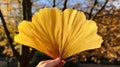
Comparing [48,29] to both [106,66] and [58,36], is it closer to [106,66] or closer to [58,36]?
[58,36]

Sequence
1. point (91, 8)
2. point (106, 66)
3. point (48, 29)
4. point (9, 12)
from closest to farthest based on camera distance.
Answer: point (48, 29) < point (91, 8) < point (9, 12) < point (106, 66)

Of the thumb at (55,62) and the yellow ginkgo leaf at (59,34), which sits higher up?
the yellow ginkgo leaf at (59,34)

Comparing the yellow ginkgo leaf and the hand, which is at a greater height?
the yellow ginkgo leaf

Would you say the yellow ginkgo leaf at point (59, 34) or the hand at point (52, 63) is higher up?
the yellow ginkgo leaf at point (59, 34)

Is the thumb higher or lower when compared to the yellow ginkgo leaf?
lower

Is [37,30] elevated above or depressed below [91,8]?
above

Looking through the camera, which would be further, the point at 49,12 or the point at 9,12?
the point at 9,12

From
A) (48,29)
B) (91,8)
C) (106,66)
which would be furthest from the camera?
(106,66)

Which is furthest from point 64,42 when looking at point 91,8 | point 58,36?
point 91,8
